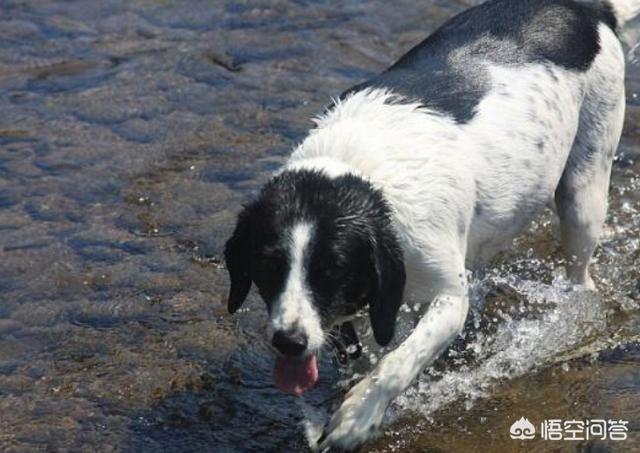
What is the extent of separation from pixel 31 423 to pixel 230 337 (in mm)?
1049

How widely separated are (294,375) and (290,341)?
26cm

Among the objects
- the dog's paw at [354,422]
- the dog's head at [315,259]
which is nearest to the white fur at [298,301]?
the dog's head at [315,259]

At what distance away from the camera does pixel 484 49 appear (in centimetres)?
561

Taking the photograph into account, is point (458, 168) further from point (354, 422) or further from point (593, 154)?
point (354, 422)

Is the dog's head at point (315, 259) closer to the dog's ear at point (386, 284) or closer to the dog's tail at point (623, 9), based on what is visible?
the dog's ear at point (386, 284)

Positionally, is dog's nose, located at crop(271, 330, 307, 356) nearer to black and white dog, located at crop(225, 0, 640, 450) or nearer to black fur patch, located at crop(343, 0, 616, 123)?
black and white dog, located at crop(225, 0, 640, 450)

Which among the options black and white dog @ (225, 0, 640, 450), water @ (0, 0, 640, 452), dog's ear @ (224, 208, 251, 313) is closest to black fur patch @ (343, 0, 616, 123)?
black and white dog @ (225, 0, 640, 450)

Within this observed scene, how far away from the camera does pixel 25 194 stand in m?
6.95

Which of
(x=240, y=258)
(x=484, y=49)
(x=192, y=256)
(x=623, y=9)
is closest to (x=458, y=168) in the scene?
(x=484, y=49)

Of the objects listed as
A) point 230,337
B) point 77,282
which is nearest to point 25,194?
point 77,282

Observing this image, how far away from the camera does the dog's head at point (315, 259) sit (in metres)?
4.56

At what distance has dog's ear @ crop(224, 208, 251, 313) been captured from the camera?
484 cm

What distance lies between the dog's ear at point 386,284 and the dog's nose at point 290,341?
377 millimetres

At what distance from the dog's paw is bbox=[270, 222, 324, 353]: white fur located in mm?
231
